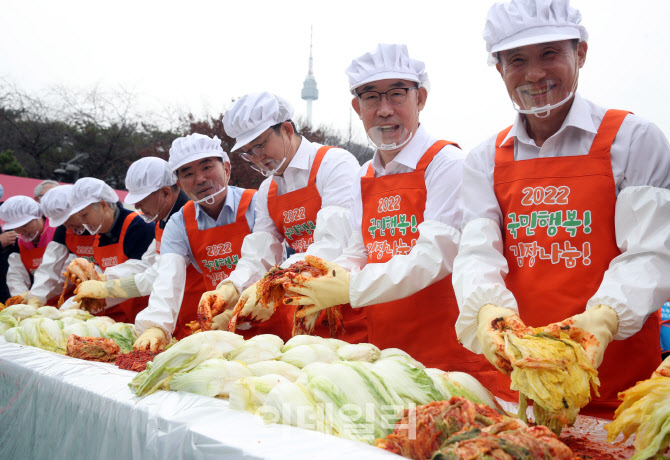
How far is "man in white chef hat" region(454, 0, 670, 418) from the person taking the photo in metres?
2.11

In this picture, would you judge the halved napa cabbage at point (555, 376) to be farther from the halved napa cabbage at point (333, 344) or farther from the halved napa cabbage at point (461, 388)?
the halved napa cabbage at point (333, 344)

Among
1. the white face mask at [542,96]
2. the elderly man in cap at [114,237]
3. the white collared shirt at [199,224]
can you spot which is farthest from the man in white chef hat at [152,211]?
the white face mask at [542,96]

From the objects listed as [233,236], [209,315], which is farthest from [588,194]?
[233,236]

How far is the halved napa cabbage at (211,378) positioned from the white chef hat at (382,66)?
5.75 feet

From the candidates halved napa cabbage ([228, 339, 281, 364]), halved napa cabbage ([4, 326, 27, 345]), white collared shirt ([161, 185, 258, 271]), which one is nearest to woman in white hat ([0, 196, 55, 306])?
white collared shirt ([161, 185, 258, 271])

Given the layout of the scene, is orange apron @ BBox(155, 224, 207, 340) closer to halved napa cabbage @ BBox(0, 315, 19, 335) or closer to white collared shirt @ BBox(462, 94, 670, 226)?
halved napa cabbage @ BBox(0, 315, 19, 335)

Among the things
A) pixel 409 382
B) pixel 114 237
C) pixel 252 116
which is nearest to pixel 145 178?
pixel 114 237

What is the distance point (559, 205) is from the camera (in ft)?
7.49

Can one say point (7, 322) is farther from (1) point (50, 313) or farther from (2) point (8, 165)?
(2) point (8, 165)

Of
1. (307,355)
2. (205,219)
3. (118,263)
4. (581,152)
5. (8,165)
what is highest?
(8,165)

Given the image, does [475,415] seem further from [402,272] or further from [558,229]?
[402,272]

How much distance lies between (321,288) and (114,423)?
44.5 inches

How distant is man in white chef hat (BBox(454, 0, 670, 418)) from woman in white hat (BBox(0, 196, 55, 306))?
6.89 m

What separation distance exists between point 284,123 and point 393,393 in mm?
2710
